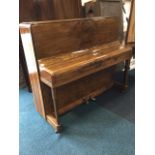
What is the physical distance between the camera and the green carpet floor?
1.61m

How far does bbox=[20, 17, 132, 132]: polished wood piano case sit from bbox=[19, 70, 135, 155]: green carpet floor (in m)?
0.11

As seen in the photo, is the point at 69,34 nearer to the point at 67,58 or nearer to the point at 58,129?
the point at 67,58

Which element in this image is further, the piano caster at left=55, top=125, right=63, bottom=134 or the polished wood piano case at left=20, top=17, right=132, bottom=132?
the piano caster at left=55, top=125, right=63, bottom=134

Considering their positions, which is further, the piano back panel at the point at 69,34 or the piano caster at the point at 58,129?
the piano caster at the point at 58,129

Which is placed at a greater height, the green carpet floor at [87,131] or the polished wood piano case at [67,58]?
the polished wood piano case at [67,58]

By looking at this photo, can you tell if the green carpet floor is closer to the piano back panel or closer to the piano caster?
the piano caster

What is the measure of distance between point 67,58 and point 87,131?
76cm

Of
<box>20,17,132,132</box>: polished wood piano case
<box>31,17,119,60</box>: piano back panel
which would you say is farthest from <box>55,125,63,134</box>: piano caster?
<box>31,17,119,60</box>: piano back panel

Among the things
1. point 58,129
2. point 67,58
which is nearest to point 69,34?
point 67,58

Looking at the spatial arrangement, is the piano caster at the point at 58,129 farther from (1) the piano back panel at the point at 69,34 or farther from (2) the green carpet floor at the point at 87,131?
(1) the piano back panel at the point at 69,34

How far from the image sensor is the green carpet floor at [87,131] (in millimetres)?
1606

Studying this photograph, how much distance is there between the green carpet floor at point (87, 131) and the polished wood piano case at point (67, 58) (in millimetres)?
114

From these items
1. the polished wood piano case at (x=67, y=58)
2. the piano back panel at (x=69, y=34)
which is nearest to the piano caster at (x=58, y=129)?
the polished wood piano case at (x=67, y=58)

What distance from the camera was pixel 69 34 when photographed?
6.15ft
